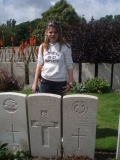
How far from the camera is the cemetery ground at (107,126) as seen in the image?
3.10m

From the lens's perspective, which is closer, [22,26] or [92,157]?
[92,157]

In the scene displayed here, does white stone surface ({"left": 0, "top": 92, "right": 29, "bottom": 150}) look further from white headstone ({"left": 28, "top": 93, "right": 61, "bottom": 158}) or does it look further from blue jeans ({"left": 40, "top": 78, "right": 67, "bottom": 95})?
blue jeans ({"left": 40, "top": 78, "right": 67, "bottom": 95})

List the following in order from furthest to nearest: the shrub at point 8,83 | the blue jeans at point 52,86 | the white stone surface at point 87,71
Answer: the white stone surface at point 87,71 < the shrub at point 8,83 < the blue jeans at point 52,86

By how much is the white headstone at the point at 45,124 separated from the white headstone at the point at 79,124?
106 mm

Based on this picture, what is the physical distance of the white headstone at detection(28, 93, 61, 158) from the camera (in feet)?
8.79

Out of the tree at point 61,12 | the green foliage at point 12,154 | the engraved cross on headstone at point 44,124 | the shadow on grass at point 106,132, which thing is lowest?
the green foliage at point 12,154

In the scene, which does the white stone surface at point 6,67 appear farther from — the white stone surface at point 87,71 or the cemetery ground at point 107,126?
the cemetery ground at point 107,126

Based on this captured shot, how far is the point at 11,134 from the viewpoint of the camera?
297cm

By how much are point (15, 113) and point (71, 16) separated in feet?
80.7

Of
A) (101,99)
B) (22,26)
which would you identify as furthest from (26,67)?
(22,26)

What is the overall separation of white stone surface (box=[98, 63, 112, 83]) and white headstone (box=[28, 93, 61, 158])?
3796 mm

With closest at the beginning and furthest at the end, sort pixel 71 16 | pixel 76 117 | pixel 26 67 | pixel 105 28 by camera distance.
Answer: pixel 76 117 < pixel 105 28 < pixel 26 67 < pixel 71 16

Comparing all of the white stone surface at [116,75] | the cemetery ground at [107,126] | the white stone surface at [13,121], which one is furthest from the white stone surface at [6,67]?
the white stone surface at [13,121]

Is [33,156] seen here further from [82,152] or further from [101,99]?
[101,99]
